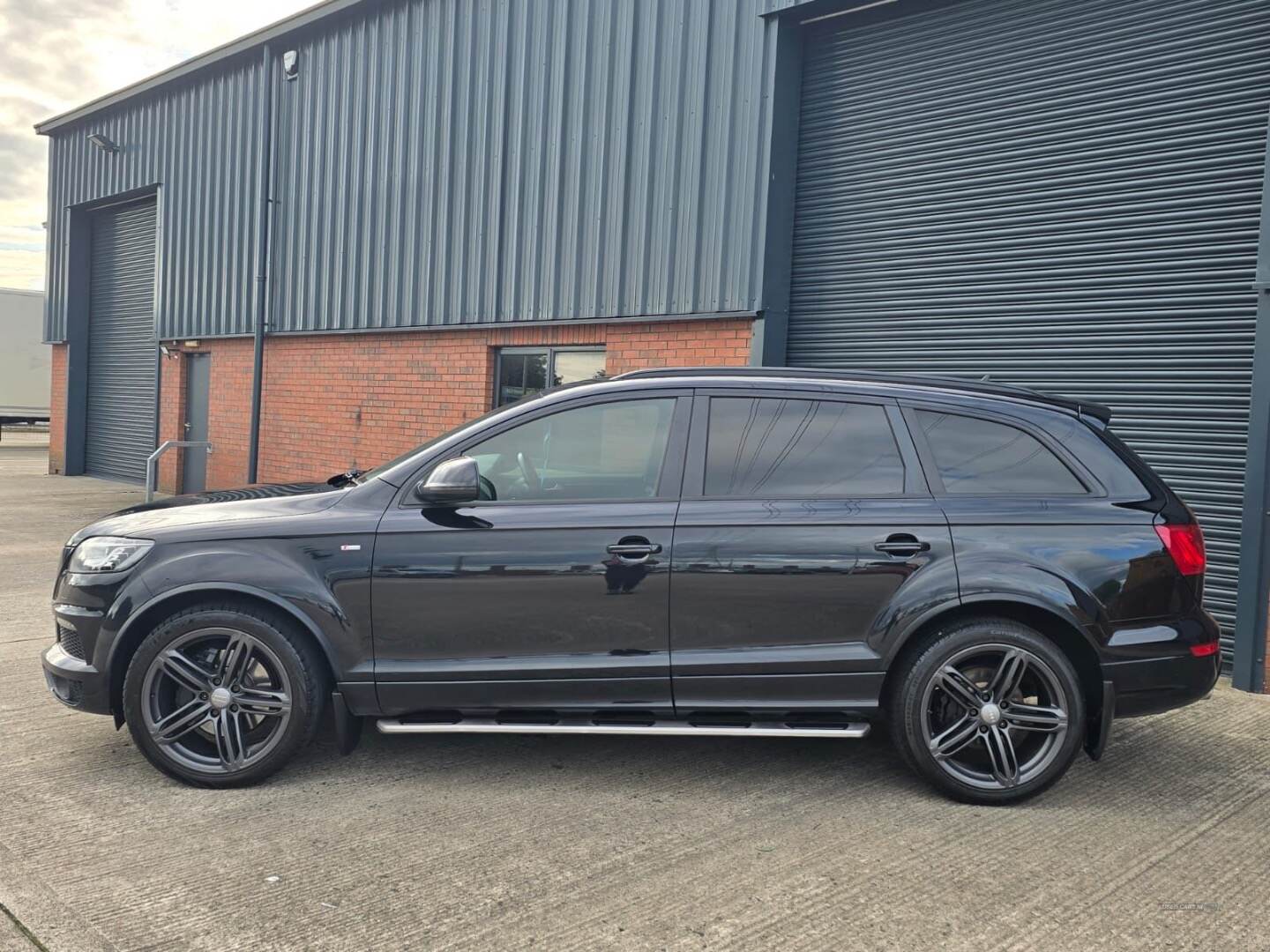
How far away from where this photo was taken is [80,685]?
4.30 m

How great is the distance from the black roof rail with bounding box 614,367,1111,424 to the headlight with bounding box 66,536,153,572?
209 cm

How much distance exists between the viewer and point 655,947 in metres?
3.10

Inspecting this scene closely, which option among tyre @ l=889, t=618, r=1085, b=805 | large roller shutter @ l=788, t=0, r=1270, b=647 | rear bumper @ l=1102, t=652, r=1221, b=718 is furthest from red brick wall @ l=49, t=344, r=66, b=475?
rear bumper @ l=1102, t=652, r=1221, b=718

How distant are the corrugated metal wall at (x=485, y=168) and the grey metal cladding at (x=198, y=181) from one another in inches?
1.6

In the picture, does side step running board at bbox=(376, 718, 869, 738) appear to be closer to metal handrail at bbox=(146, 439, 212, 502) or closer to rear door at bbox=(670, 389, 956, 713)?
rear door at bbox=(670, 389, 956, 713)

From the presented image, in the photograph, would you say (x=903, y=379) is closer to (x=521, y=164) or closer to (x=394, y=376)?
(x=521, y=164)

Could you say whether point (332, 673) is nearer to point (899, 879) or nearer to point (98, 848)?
point (98, 848)

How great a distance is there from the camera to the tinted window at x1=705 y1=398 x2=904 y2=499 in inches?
172

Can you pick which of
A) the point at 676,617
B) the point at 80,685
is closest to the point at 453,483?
the point at 676,617

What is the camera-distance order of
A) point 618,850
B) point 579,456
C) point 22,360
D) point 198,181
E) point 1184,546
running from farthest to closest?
point 22,360 → point 198,181 → point 579,456 → point 1184,546 → point 618,850

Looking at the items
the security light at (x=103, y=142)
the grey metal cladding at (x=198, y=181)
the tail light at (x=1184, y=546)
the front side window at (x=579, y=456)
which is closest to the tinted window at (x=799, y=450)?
the front side window at (x=579, y=456)

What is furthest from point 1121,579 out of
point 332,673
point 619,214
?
point 619,214

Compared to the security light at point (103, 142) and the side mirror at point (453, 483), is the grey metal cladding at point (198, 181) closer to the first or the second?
the security light at point (103, 142)

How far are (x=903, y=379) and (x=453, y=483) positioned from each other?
76.6 inches
